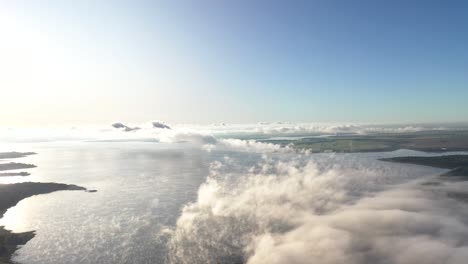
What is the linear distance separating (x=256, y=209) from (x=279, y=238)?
4397 centimetres

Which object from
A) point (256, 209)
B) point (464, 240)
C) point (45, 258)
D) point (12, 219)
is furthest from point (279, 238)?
point (12, 219)

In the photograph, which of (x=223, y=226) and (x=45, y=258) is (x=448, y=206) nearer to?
(x=223, y=226)

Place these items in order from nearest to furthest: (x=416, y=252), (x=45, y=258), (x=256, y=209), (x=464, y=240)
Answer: (x=45, y=258) < (x=416, y=252) < (x=464, y=240) < (x=256, y=209)

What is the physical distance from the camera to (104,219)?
159375 millimetres

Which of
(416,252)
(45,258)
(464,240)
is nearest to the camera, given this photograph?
(45,258)

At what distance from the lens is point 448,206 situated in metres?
181

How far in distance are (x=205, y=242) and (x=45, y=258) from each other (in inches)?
2130

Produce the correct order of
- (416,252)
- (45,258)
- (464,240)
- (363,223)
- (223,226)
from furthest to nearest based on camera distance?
(363,223), (223,226), (464,240), (416,252), (45,258)

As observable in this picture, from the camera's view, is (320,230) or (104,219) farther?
(104,219)

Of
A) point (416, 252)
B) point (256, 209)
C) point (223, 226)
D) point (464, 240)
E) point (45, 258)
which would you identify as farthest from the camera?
point (256, 209)

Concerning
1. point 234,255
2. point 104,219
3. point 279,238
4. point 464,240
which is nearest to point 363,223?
point 464,240

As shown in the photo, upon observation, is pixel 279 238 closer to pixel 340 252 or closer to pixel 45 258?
pixel 340 252

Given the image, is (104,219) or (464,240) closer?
(464,240)

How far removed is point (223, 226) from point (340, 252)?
49.7 m
